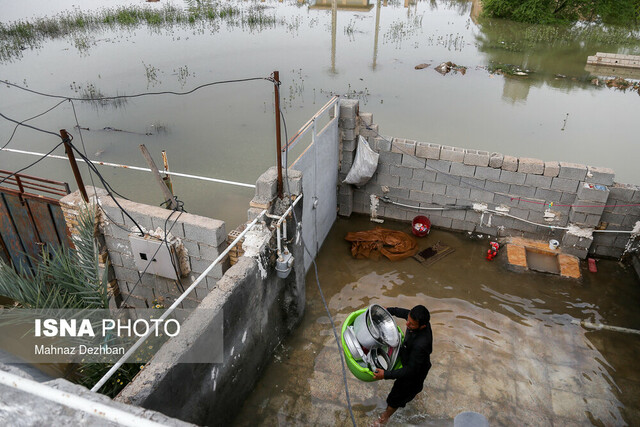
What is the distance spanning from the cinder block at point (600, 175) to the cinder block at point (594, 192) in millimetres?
70

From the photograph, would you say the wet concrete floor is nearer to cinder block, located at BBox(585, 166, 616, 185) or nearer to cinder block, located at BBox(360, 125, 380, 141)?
cinder block, located at BBox(585, 166, 616, 185)

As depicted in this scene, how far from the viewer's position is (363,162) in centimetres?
759

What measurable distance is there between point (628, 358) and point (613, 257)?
2400 millimetres

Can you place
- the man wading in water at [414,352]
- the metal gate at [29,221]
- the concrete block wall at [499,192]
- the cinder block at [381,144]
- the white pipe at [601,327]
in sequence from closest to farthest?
the man wading in water at [414,352] → the white pipe at [601,327] → the metal gate at [29,221] → the concrete block wall at [499,192] → the cinder block at [381,144]

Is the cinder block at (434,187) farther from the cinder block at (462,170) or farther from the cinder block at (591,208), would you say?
the cinder block at (591,208)

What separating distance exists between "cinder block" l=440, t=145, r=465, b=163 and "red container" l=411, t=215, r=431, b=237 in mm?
1230

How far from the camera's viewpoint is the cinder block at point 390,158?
7.62 meters

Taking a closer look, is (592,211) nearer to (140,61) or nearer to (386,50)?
(386,50)

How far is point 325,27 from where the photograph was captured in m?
24.4

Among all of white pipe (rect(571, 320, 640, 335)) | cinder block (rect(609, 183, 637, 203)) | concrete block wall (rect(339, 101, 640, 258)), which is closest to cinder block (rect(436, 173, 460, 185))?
concrete block wall (rect(339, 101, 640, 258))

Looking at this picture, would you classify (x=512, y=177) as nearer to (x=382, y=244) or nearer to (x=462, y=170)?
(x=462, y=170)

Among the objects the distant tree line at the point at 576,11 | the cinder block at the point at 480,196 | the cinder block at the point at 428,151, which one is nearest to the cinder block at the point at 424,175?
the cinder block at the point at 428,151

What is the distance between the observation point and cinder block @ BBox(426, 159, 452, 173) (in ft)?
24.3

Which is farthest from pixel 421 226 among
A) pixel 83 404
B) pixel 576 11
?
pixel 576 11
